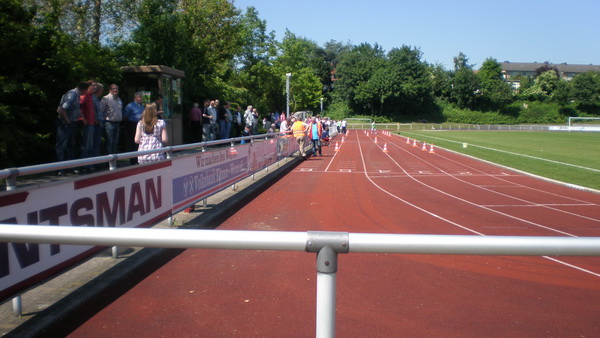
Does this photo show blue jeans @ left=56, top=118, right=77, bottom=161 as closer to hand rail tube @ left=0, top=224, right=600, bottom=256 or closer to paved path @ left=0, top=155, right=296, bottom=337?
paved path @ left=0, top=155, right=296, bottom=337

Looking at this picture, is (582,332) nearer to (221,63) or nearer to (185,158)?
(185,158)

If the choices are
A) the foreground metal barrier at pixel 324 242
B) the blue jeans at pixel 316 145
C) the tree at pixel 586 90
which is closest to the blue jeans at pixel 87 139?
the foreground metal barrier at pixel 324 242

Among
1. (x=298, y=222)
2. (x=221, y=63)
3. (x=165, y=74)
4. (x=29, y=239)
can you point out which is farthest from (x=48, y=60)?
(x=221, y=63)

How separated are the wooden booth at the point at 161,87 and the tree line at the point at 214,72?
69cm

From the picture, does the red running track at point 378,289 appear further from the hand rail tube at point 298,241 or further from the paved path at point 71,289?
the hand rail tube at point 298,241

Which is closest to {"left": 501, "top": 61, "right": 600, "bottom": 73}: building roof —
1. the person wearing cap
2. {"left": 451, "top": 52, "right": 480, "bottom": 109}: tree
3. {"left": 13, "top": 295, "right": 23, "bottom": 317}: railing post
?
{"left": 451, "top": 52, "right": 480, "bottom": 109}: tree

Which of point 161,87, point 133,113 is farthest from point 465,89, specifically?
point 133,113

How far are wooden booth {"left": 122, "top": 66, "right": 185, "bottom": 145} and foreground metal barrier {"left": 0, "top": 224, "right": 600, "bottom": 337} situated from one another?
1572 centimetres

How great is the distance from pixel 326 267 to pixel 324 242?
96 millimetres

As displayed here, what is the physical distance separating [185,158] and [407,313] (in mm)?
5099

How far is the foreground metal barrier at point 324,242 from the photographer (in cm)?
186

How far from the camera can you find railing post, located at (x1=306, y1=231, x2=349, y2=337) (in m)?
1.93

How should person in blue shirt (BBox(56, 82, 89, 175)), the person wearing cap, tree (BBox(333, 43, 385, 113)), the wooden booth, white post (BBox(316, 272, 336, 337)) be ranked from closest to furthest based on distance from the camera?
1. white post (BBox(316, 272, 336, 337))
2. person in blue shirt (BBox(56, 82, 89, 175))
3. the wooden booth
4. the person wearing cap
5. tree (BBox(333, 43, 385, 113))

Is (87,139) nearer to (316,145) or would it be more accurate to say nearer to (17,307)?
(17,307)
